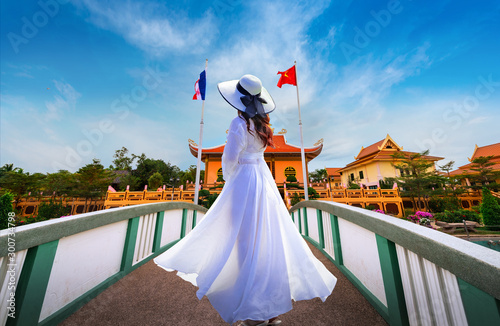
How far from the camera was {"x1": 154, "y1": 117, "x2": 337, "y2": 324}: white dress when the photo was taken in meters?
1.13

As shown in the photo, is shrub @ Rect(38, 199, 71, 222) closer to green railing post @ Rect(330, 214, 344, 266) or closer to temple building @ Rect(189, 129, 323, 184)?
temple building @ Rect(189, 129, 323, 184)

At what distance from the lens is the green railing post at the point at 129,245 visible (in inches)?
77.7

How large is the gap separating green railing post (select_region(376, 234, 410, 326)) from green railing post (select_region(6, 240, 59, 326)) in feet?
6.93

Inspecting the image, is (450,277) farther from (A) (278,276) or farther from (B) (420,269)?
(A) (278,276)

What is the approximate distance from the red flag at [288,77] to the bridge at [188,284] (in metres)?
7.17

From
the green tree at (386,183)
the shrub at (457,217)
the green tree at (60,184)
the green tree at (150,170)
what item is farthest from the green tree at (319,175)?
the green tree at (60,184)

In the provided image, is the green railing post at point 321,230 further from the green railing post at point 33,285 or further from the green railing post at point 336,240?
the green railing post at point 33,285

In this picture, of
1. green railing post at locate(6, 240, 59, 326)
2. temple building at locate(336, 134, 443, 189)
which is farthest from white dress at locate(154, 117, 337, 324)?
temple building at locate(336, 134, 443, 189)

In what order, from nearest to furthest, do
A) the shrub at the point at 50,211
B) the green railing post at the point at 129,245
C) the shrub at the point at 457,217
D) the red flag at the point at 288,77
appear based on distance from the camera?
the green railing post at the point at 129,245, the red flag at the point at 288,77, the shrub at the point at 457,217, the shrub at the point at 50,211

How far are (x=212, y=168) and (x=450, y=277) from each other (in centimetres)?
1627

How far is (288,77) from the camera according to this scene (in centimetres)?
826

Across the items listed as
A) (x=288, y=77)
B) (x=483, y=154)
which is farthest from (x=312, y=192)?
(x=483, y=154)

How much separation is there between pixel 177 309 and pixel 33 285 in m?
0.88

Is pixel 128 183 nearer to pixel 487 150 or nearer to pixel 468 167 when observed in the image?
pixel 468 167
